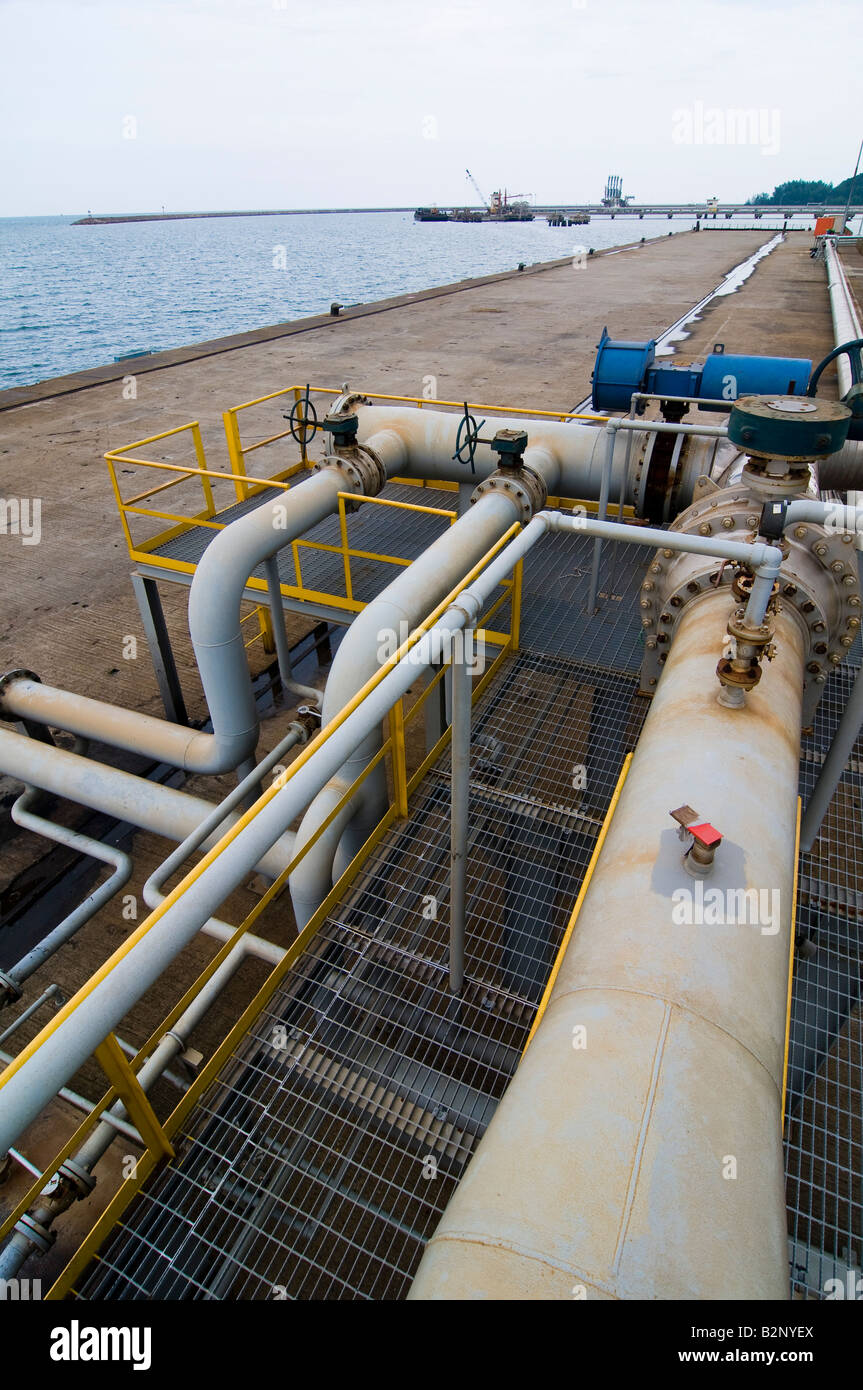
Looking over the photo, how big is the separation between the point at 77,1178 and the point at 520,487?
625 cm

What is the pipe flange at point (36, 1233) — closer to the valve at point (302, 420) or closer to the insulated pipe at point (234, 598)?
the insulated pipe at point (234, 598)

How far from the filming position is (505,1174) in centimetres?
179

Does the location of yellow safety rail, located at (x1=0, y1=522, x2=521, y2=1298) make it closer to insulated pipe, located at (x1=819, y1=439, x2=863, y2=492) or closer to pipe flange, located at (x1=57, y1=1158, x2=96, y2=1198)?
pipe flange, located at (x1=57, y1=1158, x2=96, y2=1198)

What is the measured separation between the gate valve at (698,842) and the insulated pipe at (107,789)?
4.57 m

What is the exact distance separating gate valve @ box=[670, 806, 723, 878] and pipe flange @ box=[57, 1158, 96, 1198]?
3301 millimetres

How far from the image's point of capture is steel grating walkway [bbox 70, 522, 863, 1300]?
3.15 meters

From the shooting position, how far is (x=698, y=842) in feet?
7.56

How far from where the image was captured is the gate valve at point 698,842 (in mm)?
2264

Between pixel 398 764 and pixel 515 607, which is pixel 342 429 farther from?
pixel 398 764

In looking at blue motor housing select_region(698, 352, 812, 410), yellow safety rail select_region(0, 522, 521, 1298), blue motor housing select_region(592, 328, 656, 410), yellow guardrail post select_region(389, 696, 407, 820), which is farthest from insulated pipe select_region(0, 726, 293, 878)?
blue motor housing select_region(698, 352, 812, 410)

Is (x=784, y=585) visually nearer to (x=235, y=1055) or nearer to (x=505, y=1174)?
(x=505, y=1174)

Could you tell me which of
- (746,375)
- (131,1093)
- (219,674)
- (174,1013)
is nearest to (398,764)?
(174,1013)
